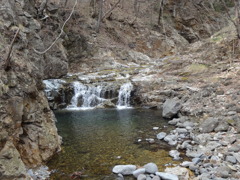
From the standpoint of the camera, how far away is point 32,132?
584 cm

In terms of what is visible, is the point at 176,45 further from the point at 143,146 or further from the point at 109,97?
the point at 143,146

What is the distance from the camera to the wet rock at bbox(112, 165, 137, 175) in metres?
5.48

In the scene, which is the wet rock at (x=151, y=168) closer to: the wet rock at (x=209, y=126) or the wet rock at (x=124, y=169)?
the wet rock at (x=124, y=169)

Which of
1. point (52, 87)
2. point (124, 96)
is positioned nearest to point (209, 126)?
point (124, 96)

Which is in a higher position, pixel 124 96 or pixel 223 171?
pixel 124 96

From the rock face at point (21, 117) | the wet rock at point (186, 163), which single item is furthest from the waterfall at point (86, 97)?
the wet rock at point (186, 163)

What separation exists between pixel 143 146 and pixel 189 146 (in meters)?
1.46

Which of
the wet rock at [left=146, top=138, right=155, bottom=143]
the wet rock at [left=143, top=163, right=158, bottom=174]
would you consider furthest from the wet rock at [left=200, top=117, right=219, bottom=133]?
the wet rock at [left=143, top=163, right=158, bottom=174]

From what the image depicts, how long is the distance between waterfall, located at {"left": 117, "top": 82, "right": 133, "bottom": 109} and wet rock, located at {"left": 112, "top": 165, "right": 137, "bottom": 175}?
426 inches

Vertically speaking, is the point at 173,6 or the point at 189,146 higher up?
the point at 173,6

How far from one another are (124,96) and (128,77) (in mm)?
2865

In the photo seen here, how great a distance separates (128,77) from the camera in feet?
63.1

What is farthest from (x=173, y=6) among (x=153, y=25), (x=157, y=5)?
(x=153, y=25)

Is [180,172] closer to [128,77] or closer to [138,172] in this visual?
[138,172]
